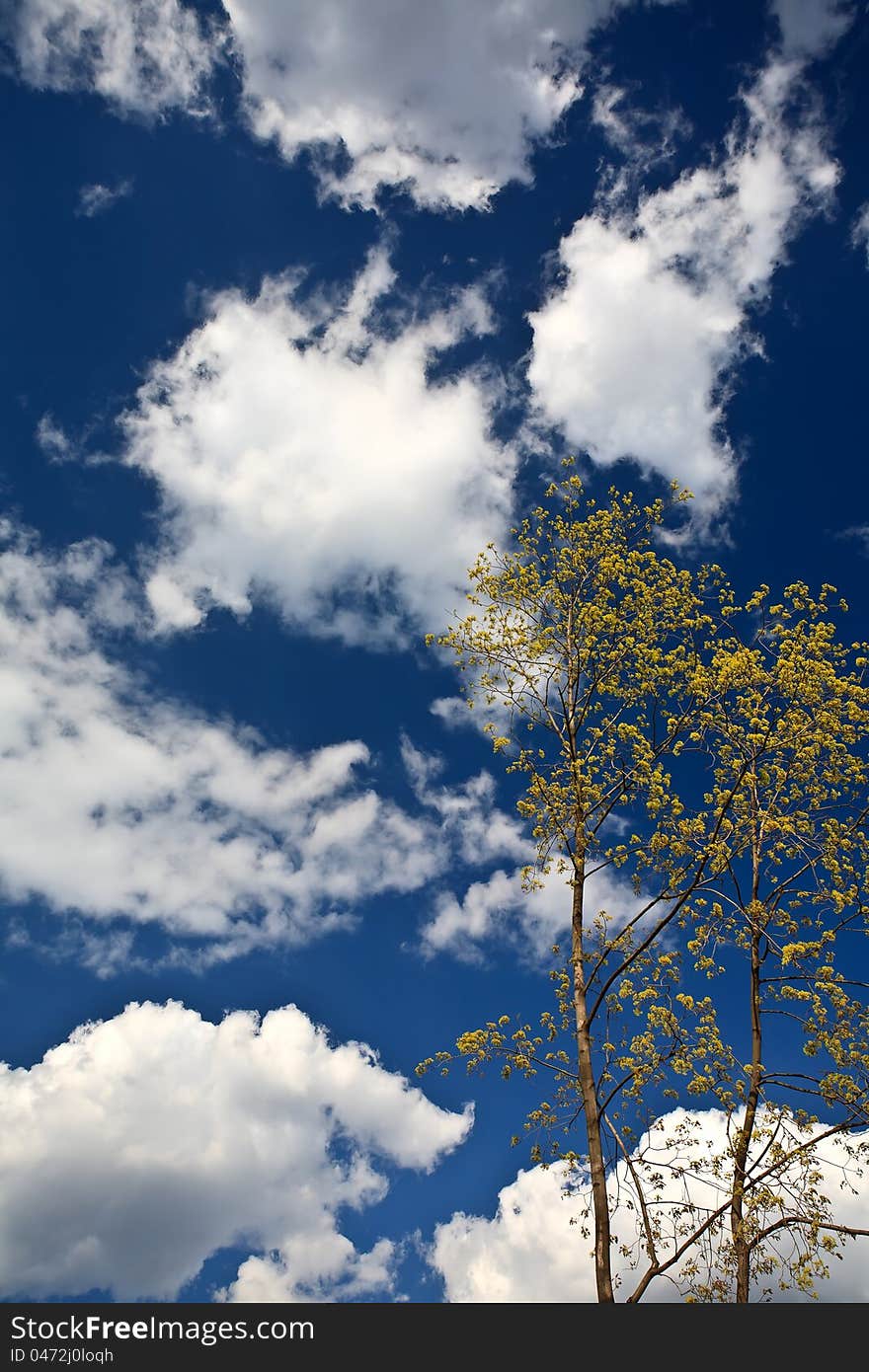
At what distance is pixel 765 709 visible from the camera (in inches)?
773

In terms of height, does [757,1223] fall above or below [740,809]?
below

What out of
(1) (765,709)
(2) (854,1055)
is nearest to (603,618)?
(1) (765,709)

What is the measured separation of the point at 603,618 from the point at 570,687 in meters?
2.12
